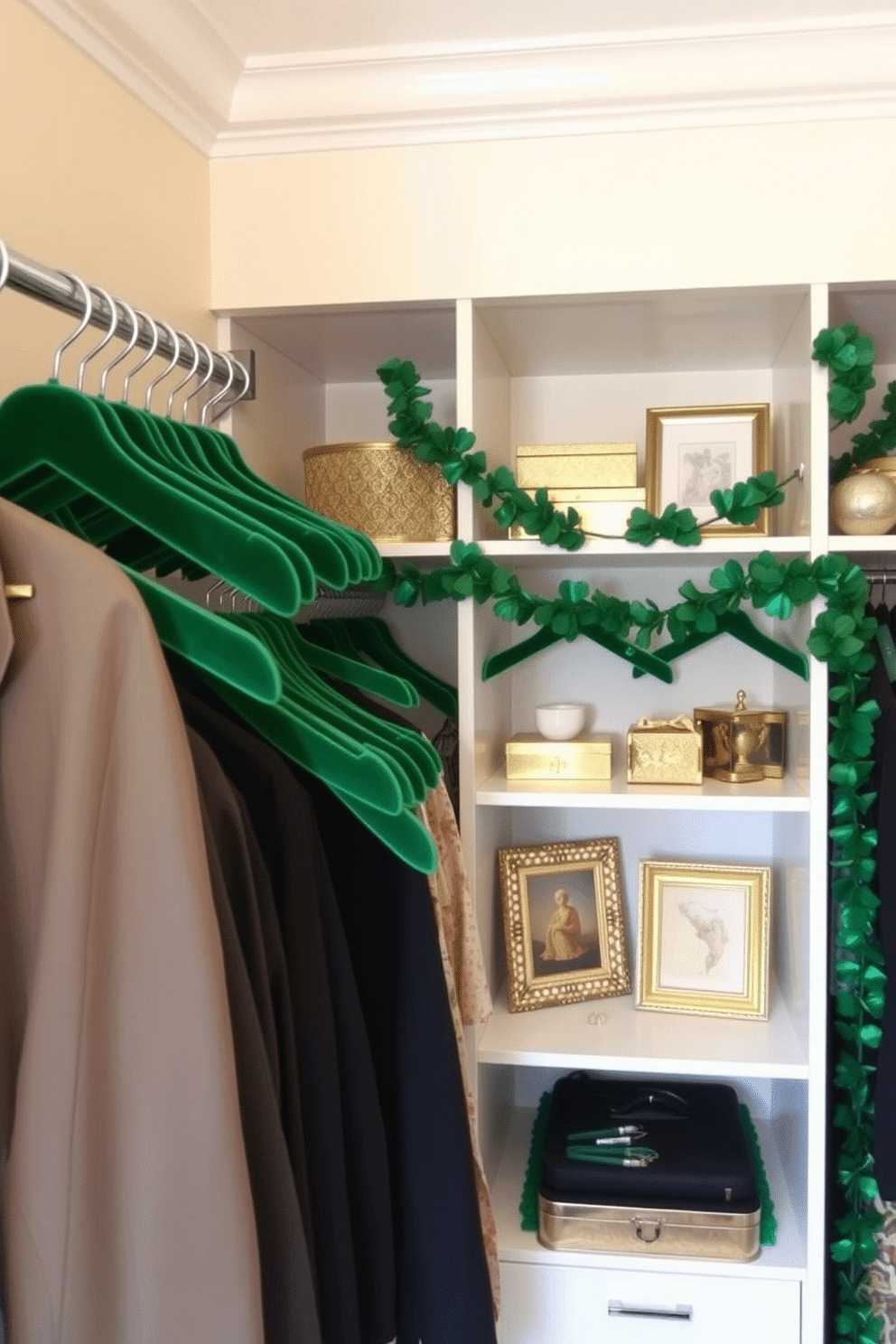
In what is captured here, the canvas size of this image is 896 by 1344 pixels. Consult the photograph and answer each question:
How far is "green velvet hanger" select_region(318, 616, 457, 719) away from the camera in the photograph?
182 cm

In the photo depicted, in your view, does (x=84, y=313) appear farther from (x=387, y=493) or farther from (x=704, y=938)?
(x=704, y=938)

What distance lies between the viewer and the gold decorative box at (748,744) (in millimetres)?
1848

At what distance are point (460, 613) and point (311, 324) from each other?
51cm

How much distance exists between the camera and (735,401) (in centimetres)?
206

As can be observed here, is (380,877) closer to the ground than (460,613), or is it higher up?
closer to the ground

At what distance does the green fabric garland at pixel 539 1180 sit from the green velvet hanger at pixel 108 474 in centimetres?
128

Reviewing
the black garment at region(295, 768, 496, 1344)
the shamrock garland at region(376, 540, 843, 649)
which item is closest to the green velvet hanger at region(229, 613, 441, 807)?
the black garment at region(295, 768, 496, 1344)

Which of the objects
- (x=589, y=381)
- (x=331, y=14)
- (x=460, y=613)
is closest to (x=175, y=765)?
(x=460, y=613)

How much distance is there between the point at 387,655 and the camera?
1851 mm

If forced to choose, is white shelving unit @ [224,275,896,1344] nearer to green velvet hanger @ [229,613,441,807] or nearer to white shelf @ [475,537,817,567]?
white shelf @ [475,537,817,567]

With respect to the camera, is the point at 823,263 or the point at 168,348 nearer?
the point at 168,348

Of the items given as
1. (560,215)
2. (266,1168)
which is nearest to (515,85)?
(560,215)

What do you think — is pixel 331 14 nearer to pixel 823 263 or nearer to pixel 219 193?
pixel 219 193

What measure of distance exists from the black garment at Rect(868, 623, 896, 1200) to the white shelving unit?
79mm
